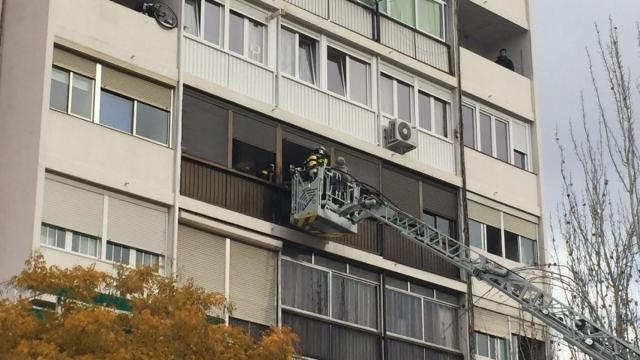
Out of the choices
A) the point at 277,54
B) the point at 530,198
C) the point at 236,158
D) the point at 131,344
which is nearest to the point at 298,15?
the point at 277,54

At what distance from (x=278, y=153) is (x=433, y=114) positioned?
5.72m

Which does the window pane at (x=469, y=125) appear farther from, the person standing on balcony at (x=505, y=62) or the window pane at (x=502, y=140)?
the person standing on balcony at (x=505, y=62)

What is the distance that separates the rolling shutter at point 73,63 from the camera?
2441 cm

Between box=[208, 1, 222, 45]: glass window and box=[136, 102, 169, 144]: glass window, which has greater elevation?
box=[208, 1, 222, 45]: glass window

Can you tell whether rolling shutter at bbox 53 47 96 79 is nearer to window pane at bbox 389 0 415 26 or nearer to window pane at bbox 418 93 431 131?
window pane at bbox 389 0 415 26

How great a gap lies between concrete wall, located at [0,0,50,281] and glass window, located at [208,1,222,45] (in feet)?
12.1

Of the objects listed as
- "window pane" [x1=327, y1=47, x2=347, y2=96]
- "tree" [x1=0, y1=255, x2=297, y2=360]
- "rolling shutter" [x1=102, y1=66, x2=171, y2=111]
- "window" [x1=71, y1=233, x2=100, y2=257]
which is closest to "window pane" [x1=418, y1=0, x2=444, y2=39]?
"window pane" [x1=327, y1=47, x2=347, y2=96]

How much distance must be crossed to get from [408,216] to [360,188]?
3.70 feet

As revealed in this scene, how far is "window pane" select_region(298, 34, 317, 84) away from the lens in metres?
29.3

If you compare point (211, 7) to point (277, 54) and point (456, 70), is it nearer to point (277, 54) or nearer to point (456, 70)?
point (277, 54)

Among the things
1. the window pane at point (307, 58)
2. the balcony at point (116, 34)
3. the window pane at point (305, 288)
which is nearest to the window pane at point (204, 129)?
the balcony at point (116, 34)

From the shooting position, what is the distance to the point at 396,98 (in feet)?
103

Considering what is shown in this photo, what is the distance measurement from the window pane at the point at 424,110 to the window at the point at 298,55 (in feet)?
11.4

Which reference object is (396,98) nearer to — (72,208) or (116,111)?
(116,111)
